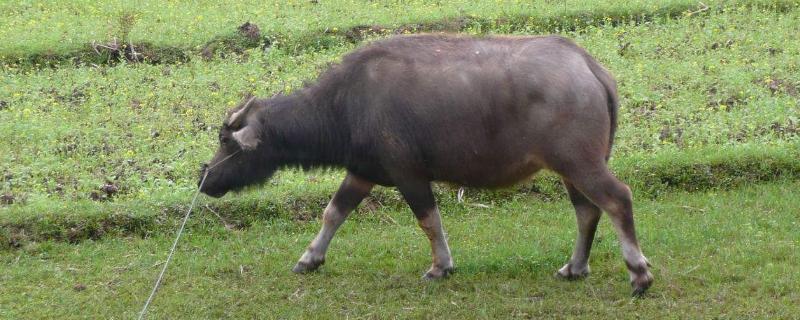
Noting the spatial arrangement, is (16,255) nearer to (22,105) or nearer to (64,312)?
(64,312)

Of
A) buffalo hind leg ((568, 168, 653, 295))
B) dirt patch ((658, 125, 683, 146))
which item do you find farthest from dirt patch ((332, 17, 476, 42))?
buffalo hind leg ((568, 168, 653, 295))

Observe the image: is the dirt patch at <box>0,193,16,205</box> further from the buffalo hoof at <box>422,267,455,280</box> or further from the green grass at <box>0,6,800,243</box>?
the buffalo hoof at <box>422,267,455,280</box>

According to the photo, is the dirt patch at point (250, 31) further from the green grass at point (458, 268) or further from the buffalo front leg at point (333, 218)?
the buffalo front leg at point (333, 218)

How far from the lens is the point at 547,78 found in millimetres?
5812

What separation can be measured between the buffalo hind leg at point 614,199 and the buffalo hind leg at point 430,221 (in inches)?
36.8

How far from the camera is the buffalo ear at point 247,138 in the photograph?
20.4 ft

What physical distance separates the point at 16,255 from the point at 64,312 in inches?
48.8

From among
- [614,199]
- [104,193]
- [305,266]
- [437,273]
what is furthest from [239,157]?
[614,199]

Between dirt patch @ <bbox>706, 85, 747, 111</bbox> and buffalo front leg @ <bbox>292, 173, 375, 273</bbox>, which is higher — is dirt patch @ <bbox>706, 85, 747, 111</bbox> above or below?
below

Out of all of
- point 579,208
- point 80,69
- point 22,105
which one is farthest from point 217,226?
point 80,69

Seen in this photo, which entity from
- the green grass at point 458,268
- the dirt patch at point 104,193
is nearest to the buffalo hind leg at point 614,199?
the green grass at point 458,268

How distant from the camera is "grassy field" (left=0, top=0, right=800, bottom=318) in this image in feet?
20.0

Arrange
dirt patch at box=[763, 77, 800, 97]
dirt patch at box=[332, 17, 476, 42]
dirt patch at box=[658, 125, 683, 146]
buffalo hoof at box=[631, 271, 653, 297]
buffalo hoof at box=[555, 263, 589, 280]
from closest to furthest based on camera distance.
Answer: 1. buffalo hoof at box=[631, 271, 653, 297]
2. buffalo hoof at box=[555, 263, 589, 280]
3. dirt patch at box=[658, 125, 683, 146]
4. dirt patch at box=[763, 77, 800, 97]
5. dirt patch at box=[332, 17, 476, 42]

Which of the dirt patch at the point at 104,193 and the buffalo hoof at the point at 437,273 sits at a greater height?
the dirt patch at the point at 104,193
